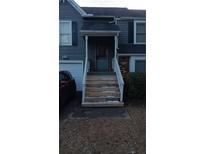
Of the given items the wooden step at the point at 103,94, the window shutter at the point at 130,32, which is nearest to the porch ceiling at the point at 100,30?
the window shutter at the point at 130,32

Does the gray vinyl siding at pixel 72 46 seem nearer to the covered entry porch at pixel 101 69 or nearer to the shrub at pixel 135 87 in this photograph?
the covered entry porch at pixel 101 69

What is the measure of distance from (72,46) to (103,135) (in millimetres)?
7894

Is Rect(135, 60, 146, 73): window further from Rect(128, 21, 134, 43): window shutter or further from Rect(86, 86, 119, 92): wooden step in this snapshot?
Rect(86, 86, 119, 92): wooden step

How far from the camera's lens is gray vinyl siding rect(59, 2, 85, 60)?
11.5m

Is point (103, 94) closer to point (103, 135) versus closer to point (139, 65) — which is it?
point (103, 135)

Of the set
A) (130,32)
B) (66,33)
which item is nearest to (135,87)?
(130,32)

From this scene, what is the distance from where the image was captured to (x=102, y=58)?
38.9 ft

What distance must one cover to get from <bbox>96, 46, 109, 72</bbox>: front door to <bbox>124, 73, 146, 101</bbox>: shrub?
11.8ft

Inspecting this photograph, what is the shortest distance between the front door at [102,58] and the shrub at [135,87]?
359cm

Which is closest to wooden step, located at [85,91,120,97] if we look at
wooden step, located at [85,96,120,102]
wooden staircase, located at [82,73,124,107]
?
wooden staircase, located at [82,73,124,107]

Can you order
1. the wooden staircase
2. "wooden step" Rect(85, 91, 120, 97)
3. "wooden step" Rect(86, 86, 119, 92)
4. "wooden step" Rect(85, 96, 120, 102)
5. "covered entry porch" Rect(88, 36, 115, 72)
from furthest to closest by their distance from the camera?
"covered entry porch" Rect(88, 36, 115, 72) < "wooden step" Rect(86, 86, 119, 92) < "wooden step" Rect(85, 91, 120, 97) < "wooden step" Rect(85, 96, 120, 102) < the wooden staircase

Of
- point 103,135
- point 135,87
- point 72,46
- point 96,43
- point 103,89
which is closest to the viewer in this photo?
point 103,135
